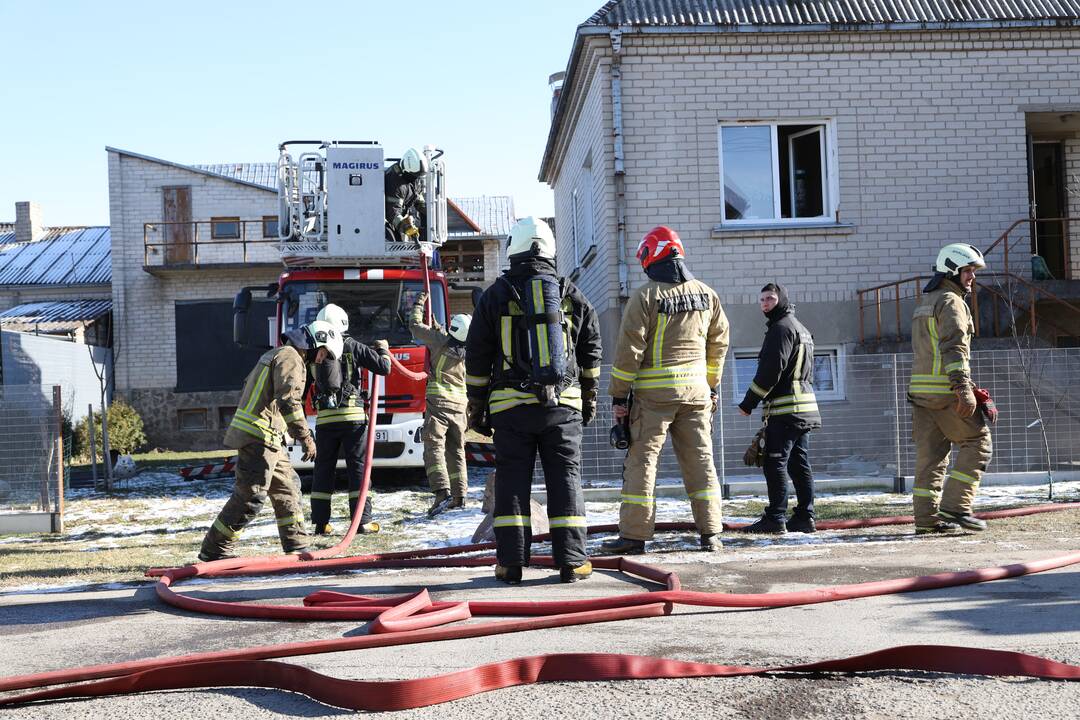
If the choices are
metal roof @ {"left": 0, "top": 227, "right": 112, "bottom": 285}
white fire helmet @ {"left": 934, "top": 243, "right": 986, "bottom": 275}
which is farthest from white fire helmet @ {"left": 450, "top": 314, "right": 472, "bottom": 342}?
metal roof @ {"left": 0, "top": 227, "right": 112, "bottom": 285}

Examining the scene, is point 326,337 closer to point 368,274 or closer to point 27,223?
point 368,274

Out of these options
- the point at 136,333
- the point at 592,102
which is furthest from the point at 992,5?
the point at 136,333

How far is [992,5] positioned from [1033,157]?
8.53 ft

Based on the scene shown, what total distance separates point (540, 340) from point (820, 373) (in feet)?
21.1

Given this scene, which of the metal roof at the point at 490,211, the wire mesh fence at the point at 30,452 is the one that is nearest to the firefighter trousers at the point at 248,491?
the wire mesh fence at the point at 30,452

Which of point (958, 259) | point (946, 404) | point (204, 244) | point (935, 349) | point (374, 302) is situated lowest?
point (946, 404)

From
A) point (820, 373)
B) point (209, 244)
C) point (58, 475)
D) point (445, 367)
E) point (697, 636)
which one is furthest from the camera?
point (209, 244)

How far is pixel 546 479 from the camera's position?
19.3ft

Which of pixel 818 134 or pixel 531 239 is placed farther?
pixel 818 134

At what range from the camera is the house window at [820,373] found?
1117 centimetres

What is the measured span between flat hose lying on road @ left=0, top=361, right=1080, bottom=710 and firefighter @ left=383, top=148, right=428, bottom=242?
7095 mm

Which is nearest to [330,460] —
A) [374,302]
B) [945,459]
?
[374,302]

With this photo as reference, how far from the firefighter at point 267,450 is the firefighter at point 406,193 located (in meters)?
4.85

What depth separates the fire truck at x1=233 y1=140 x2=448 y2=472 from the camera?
38.8 ft
